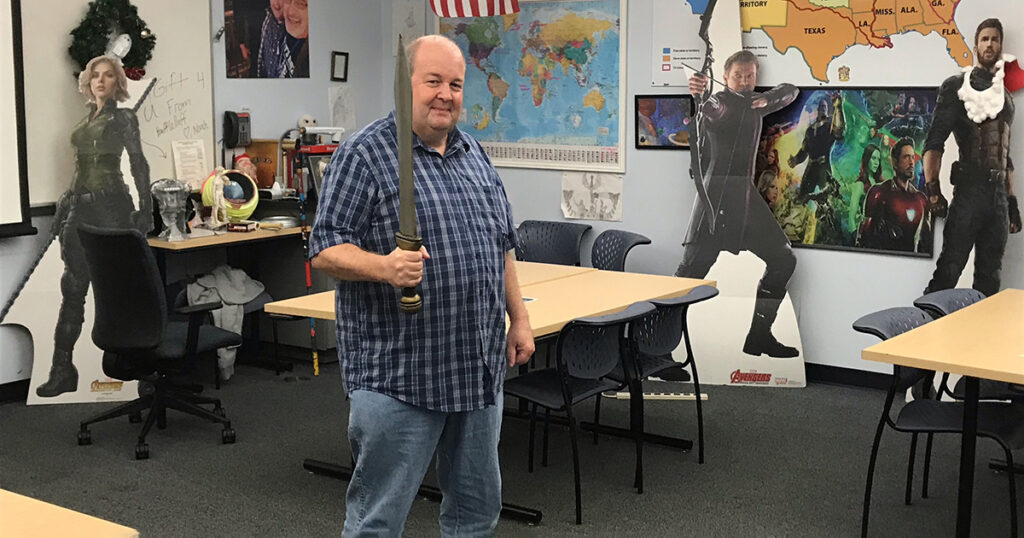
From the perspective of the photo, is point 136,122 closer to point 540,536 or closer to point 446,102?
point 540,536

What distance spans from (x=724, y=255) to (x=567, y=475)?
2.05 meters

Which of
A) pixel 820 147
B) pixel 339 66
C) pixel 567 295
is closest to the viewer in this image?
pixel 567 295

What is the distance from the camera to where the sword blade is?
83.3 inches

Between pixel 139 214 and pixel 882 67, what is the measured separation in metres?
3.85

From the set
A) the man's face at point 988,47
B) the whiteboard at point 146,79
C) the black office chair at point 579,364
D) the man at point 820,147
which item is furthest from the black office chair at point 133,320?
the man's face at point 988,47

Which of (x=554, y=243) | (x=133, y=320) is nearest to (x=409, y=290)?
(x=133, y=320)

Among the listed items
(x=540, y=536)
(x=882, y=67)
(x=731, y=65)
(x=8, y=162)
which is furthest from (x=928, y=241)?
(x=8, y=162)

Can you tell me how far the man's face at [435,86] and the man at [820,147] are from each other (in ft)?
12.3

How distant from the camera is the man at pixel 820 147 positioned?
5.81 metres

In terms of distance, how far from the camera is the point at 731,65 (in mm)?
6000

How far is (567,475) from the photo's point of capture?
450 cm

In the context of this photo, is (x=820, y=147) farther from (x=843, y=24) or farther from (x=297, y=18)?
(x=297, y=18)

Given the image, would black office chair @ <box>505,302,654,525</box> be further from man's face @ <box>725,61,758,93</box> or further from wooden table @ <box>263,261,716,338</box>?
man's face @ <box>725,61,758,93</box>

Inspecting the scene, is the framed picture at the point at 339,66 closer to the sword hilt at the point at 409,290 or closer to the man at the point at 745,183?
the man at the point at 745,183
